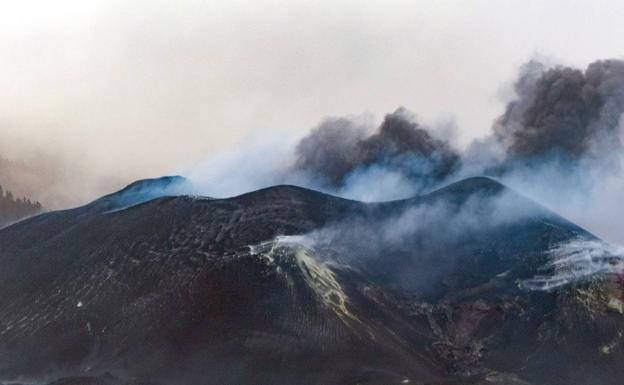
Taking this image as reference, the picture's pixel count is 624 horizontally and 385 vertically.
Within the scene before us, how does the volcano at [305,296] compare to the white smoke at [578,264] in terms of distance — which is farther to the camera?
the white smoke at [578,264]

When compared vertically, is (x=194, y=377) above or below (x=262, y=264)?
below

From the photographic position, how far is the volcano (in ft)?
305

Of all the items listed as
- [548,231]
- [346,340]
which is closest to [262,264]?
[346,340]

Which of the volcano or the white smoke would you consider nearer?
the volcano

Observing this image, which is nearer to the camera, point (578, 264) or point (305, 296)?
point (305, 296)

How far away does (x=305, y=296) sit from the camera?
4075 inches

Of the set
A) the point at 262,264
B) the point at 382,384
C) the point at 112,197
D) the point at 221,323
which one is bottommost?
the point at 382,384

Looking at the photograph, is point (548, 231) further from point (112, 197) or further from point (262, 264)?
point (112, 197)

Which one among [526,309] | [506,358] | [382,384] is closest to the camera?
[382,384]

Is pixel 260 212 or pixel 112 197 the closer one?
pixel 260 212

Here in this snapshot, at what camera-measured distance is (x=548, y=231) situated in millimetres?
121438

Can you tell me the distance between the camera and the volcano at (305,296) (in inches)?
3664

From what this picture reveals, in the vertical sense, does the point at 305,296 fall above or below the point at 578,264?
below

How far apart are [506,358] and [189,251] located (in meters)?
48.5
